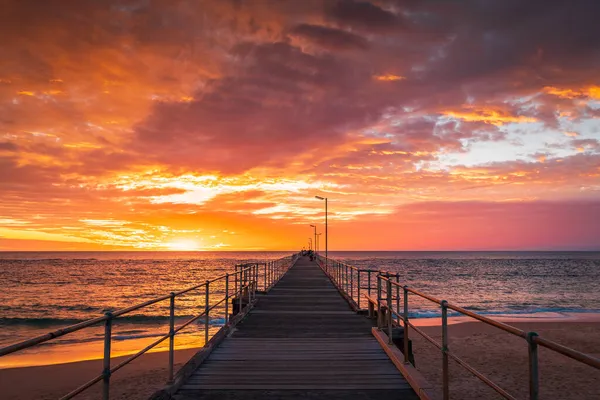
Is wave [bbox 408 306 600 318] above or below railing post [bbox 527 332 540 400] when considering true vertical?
below

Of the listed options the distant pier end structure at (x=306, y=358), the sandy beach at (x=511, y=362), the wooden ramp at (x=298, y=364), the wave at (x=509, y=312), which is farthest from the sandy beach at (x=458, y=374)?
the wave at (x=509, y=312)

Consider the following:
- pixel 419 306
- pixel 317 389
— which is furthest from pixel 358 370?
pixel 419 306

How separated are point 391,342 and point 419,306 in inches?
1019

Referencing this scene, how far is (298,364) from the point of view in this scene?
641 cm

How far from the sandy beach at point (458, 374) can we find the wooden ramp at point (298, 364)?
5.79 metres

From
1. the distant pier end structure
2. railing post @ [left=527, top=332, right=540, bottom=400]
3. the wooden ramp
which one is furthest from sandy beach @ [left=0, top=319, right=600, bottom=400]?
railing post @ [left=527, top=332, right=540, bottom=400]

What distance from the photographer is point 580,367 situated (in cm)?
1644

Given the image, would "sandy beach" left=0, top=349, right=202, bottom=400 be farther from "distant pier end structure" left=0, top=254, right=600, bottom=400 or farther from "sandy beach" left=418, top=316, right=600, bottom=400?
"sandy beach" left=418, top=316, right=600, bottom=400

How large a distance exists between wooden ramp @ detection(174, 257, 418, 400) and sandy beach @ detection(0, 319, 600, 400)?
19.0 feet

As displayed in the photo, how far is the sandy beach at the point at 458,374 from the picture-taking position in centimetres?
1309

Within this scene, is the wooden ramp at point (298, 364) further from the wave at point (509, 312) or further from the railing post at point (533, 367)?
the wave at point (509, 312)

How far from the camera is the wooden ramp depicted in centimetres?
520

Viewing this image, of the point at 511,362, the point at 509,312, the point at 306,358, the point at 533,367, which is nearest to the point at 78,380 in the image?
the point at 306,358

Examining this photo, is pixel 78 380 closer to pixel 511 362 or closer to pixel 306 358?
pixel 306 358
